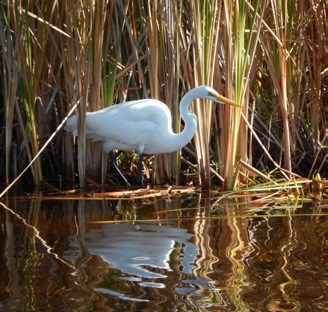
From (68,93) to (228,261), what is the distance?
2864 mm

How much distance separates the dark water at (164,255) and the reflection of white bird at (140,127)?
58 centimetres

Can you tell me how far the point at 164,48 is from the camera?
272 inches

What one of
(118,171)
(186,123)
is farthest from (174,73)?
(118,171)

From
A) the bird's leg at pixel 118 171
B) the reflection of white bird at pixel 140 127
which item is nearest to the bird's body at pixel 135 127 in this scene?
the reflection of white bird at pixel 140 127

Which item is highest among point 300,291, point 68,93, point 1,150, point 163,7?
point 163,7

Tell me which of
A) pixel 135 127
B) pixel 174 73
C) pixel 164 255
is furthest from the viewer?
pixel 135 127

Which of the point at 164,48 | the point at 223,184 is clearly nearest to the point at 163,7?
the point at 164,48

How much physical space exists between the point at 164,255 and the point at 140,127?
2.71m

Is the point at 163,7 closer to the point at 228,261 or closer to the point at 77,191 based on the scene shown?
the point at 77,191

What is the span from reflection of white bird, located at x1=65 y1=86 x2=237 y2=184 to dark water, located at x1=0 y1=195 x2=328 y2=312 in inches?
23.0

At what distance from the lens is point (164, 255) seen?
4.82 metres

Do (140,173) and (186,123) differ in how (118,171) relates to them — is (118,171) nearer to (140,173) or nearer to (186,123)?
(140,173)

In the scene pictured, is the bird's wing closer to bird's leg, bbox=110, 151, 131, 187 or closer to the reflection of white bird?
the reflection of white bird

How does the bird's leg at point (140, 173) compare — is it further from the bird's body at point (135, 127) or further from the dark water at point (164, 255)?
the dark water at point (164, 255)
